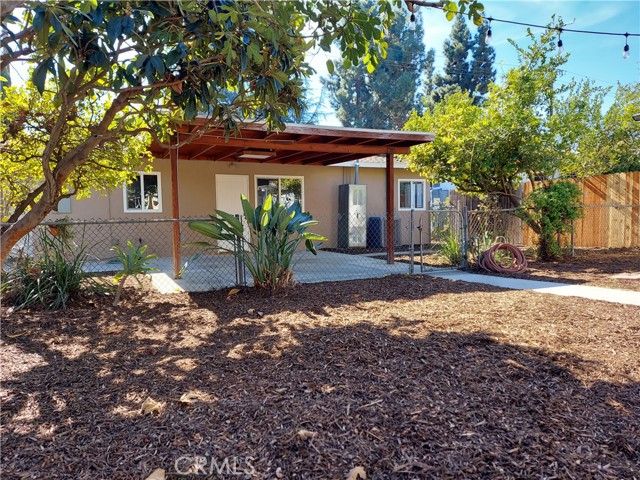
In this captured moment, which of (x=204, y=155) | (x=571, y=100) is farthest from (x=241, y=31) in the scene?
(x=571, y=100)

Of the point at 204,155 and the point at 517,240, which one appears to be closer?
the point at 204,155

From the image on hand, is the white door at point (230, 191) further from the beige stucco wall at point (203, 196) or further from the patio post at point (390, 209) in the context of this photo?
the patio post at point (390, 209)

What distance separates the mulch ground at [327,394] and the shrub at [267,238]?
1254 mm

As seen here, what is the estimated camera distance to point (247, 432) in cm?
219

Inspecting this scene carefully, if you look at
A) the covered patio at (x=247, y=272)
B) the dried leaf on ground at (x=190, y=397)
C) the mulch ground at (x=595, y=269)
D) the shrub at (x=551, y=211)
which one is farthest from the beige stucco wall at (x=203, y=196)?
the dried leaf on ground at (x=190, y=397)

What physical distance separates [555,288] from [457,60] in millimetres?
28011

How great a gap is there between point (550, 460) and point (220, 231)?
15.7 ft

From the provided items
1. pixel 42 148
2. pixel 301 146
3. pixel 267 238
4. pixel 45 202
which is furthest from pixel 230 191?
pixel 45 202

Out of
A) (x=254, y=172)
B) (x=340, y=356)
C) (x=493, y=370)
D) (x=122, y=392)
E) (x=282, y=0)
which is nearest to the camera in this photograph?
(x=122, y=392)

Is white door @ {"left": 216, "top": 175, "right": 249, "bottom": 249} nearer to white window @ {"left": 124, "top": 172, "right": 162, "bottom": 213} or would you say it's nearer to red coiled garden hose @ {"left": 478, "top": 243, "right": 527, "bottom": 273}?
white window @ {"left": 124, "top": 172, "right": 162, "bottom": 213}

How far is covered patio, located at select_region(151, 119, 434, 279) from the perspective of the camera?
7.56 meters

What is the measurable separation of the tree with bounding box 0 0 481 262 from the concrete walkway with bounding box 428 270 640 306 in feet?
13.2

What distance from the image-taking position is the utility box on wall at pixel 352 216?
13008 mm

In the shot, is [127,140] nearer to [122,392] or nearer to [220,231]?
[220,231]
